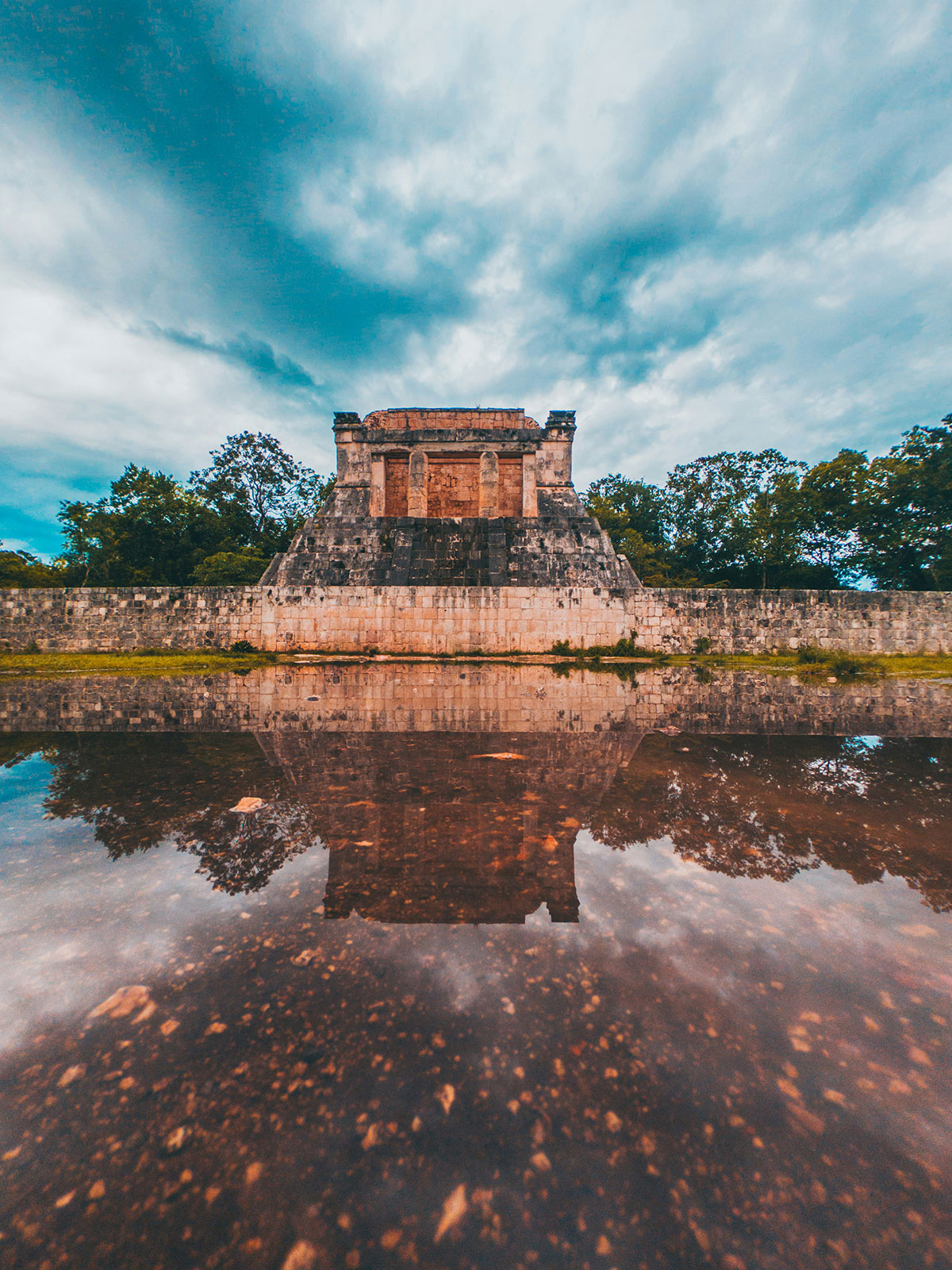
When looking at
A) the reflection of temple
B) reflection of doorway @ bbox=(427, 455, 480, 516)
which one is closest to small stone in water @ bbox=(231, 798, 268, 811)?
the reflection of temple

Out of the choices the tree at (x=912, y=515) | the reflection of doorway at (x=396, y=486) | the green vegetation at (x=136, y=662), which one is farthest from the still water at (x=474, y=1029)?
the tree at (x=912, y=515)

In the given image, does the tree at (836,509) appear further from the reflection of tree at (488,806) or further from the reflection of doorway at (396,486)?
the reflection of tree at (488,806)

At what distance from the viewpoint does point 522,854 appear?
2568 millimetres

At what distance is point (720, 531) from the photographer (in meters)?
29.0

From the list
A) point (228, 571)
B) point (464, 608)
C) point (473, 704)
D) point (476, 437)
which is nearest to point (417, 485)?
point (476, 437)

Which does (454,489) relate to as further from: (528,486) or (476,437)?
(528,486)

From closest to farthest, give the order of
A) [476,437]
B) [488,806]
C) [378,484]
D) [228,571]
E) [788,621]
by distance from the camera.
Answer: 1. [488,806]
2. [788,621]
3. [476,437]
4. [378,484]
5. [228,571]

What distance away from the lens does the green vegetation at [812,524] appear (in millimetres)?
23266

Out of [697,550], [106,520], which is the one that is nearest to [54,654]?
[106,520]

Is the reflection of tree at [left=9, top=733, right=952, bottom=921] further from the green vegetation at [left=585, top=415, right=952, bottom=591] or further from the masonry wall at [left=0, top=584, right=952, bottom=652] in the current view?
the green vegetation at [left=585, top=415, right=952, bottom=591]

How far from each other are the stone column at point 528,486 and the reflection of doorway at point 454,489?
7.67ft

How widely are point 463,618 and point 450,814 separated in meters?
11.2

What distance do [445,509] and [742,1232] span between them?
860 inches

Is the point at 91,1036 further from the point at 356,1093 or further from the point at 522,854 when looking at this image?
the point at 522,854
